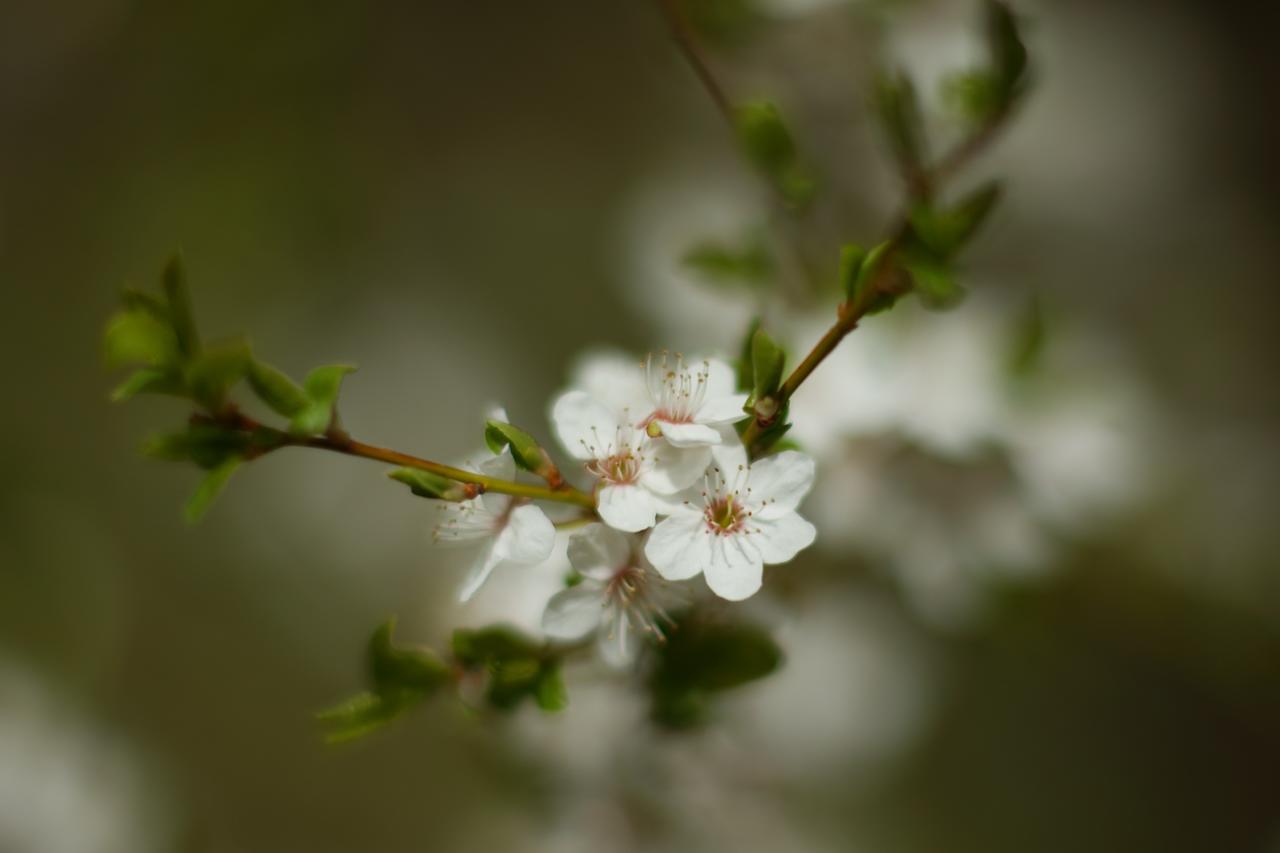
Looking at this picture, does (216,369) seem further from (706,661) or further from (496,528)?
(706,661)

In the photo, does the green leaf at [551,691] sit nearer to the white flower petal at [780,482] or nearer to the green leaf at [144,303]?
the white flower petal at [780,482]

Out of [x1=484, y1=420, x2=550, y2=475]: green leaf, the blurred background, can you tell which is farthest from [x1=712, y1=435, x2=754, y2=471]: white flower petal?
the blurred background

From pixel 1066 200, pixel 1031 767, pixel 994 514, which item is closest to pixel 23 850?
pixel 994 514

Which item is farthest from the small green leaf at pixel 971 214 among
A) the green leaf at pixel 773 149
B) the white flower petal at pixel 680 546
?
the white flower petal at pixel 680 546

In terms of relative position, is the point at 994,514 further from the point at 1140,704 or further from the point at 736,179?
the point at 1140,704

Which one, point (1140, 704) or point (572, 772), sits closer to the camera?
point (572, 772)
